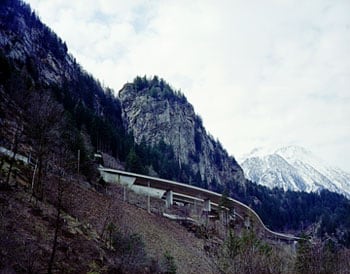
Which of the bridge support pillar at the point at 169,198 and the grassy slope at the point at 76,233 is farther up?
the bridge support pillar at the point at 169,198

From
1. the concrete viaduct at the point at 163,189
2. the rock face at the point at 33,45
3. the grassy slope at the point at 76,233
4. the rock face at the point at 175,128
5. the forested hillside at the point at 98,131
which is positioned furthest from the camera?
the rock face at the point at 175,128

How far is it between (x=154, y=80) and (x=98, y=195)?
4046 inches

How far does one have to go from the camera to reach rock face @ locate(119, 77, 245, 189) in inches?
4798

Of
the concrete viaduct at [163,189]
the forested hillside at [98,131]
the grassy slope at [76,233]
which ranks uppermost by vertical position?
the forested hillside at [98,131]

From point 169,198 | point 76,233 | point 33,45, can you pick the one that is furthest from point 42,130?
point 33,45

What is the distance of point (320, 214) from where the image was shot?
4537 inches

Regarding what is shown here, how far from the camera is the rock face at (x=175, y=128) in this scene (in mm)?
121875

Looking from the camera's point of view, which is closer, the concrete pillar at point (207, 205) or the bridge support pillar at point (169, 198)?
the bridge support pillar at point (169, 198)

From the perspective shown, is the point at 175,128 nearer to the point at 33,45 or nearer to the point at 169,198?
the point at 33,45

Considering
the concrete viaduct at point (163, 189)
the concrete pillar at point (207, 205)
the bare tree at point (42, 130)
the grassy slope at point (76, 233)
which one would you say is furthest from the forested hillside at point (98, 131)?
the concrete pillar at point (207, 205)

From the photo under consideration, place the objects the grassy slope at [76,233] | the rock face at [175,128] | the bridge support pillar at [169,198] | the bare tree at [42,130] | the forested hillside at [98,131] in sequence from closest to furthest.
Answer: the grassy slope at [76,233] < the bare tree at [42,130] < the forested hillside at [98,131] < the bridge support pillar at [169,198] < the rock face at [175,128]

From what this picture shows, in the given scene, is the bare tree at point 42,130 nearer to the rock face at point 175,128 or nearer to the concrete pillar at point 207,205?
the concrete pillar at point 207,205

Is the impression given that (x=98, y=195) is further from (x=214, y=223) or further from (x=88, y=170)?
(x=214, y=223)

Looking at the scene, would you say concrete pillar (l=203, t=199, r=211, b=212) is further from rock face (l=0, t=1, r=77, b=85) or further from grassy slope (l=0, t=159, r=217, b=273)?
rock face (l=0, t=1, r=77, b=85)
